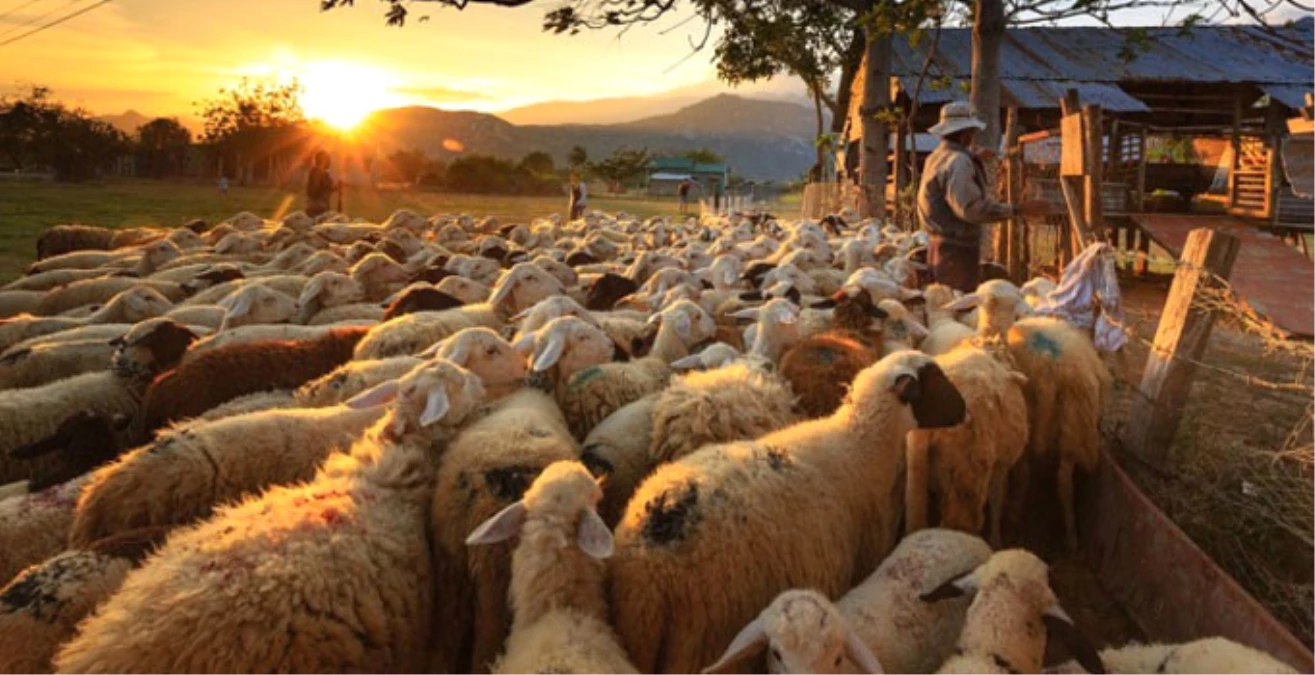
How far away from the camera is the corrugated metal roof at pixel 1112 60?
22031 millimetres

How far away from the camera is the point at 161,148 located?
62.4 m

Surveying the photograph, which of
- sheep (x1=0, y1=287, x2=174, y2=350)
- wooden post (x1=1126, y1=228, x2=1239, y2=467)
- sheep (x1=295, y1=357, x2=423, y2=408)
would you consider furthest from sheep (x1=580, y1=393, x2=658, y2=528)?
sheep (x1=0, y1=287, x2=174, y2=350)

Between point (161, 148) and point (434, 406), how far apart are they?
7180 cm

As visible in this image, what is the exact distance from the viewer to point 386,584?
9.21 feet

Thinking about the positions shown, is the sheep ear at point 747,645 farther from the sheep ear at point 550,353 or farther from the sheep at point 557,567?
the sheep ear at point 550,353

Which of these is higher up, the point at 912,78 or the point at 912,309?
the point at 912,78

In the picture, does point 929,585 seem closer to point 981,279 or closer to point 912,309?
point 912,309

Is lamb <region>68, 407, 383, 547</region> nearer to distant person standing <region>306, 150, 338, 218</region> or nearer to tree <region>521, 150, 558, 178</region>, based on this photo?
distant person standing <region>306, 150, 338, 218</region>

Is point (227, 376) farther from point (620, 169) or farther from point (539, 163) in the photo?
point (539, 163)

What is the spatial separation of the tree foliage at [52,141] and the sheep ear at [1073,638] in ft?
204

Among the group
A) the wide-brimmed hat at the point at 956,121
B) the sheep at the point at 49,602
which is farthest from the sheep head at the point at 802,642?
the wide-brimmed hat at the point at 956,121

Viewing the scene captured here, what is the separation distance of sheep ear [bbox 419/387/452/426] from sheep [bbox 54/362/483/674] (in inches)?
10.0

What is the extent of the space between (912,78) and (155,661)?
2317 centimetres

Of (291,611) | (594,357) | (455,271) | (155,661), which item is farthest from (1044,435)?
(455,271)
